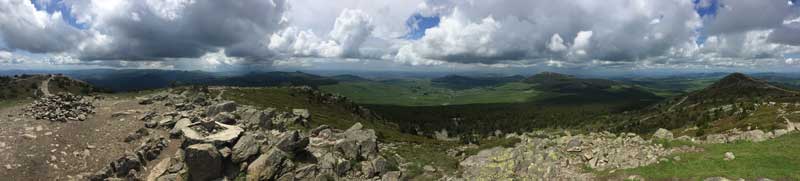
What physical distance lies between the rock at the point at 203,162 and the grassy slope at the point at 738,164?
31636mm

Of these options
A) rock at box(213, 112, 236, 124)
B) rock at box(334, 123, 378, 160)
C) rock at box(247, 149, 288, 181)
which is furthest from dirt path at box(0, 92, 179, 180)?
rock at box(334, 123, 378, 160)

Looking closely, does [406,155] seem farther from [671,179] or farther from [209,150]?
[671,179]

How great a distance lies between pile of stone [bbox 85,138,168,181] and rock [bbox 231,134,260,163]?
321 inches

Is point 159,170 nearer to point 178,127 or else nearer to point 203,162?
point 203,162

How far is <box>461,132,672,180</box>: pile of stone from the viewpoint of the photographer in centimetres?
2961

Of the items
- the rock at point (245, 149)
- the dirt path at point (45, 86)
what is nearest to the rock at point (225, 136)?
the rock at point (245, 149)

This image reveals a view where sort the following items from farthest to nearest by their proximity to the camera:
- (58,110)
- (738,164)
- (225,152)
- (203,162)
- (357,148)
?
(58,110)
(357,148)
(225,152)
(203,162)
(738,164)

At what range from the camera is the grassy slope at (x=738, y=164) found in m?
24.0

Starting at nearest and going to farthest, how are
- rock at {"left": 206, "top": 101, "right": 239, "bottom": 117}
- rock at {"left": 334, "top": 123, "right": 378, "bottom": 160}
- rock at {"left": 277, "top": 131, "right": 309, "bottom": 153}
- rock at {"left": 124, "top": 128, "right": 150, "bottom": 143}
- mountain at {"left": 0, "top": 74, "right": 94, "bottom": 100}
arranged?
rock at {"left": 277, "top": 131, "right": 309, "bottom": 153} < rock at {"left": 124, "top": 128, "right": 150, "bottom": 143} < rock at {"left": 334, "top": 123, "right": 378, "bottom": 160} < rock at {"left": 206, "top": 101, "right": 239, "bottom": 117} < mountain at {"left": 0, "top": 74, "right": 94, "bottom": 100}

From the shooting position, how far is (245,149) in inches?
1171

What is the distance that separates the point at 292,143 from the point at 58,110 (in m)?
27.3

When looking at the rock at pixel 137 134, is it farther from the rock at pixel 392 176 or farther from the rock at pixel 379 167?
the rock at pixel 392 176

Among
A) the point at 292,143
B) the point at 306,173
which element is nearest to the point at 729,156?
the point at 306,173

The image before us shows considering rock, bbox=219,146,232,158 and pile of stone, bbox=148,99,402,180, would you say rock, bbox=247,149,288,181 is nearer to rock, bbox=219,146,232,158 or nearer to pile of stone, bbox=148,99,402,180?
pile of stone, bbox=148,99,402,180
